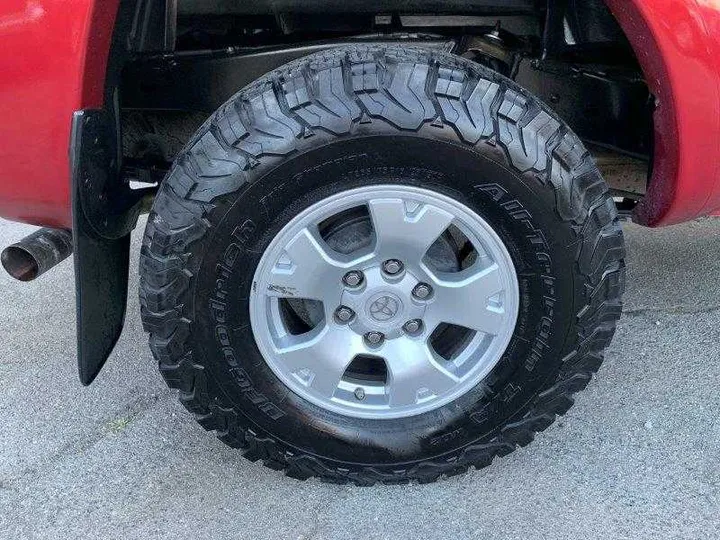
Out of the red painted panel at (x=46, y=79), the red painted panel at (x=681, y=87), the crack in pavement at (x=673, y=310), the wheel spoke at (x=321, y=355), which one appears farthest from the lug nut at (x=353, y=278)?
the crack in pavement at (x=673, y=310)

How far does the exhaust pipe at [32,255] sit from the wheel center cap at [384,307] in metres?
1.01

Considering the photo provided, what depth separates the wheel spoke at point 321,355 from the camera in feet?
6.55

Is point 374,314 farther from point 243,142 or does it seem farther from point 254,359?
point 243,142

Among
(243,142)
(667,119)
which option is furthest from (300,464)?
(667,119)

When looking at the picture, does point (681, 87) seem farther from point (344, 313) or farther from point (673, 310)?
point (673, 310)

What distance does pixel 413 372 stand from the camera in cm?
203

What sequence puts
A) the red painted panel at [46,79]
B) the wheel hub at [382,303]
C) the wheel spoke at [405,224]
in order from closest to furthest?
1. the red painted panel at [46,79]
2. the wheel spoke at [405,224]
3. the wheel hub at [382,303]

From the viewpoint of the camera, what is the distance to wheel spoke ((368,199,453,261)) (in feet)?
6.11

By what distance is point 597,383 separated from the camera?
2.58 meters

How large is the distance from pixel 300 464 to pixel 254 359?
1.12 feet

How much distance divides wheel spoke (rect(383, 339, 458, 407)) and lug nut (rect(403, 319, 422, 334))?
3 centimetres

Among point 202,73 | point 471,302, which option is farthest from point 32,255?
point 471,302

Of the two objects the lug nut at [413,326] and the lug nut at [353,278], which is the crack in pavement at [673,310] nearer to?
the lug nut at [413,326]

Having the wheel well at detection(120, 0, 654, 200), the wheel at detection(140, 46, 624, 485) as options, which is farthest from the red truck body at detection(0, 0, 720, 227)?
the wheel at detection(140, 46, 624, 485)
